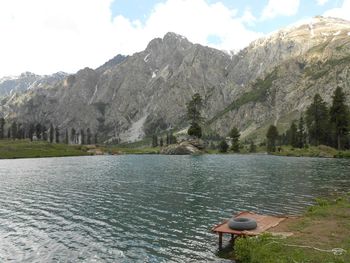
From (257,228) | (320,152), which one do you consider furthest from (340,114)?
(257,228)

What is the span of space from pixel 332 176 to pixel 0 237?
76.6 m

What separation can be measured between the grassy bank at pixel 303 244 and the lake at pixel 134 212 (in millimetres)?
A: 3649

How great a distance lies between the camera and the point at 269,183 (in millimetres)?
79125

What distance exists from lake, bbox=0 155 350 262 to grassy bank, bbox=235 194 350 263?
3649 millimetres

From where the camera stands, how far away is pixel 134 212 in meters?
51.1

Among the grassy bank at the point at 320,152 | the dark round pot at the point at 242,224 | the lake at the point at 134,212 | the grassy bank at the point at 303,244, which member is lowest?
the lake at the point at 134,212

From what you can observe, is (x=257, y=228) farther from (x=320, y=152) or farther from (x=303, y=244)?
(x=320, y=152)

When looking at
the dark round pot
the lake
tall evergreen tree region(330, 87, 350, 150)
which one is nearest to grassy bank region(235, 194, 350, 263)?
the dark round pot

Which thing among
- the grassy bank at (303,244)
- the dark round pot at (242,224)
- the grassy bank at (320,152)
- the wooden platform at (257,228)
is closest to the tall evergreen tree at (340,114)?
the grassy bank at (320,152)

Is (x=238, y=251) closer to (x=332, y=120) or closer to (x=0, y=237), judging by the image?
(x=0, y=237)

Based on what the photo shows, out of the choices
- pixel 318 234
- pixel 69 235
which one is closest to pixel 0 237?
pixel 69 235

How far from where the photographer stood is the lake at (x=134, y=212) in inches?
1334

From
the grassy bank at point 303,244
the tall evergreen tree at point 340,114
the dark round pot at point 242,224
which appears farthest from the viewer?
the tall evergreen tree at point 340,114

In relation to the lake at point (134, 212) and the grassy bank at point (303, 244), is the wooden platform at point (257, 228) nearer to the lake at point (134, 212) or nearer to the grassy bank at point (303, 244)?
the grassy bank at point (303, 244)
